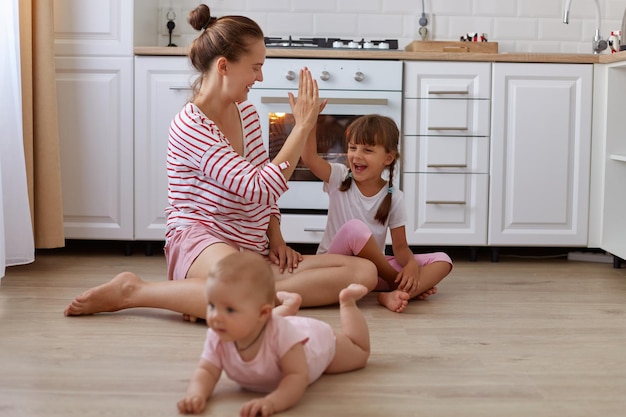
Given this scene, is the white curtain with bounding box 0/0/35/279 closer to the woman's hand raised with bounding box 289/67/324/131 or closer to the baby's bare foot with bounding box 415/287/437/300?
the woman's hand raised with bounding box 289/67/324/131

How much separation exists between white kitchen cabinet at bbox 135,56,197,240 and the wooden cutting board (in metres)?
0.98

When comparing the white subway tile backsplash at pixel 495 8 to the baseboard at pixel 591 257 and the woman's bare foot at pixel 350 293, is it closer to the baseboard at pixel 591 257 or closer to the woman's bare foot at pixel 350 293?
the baseboard at pixel 591 257

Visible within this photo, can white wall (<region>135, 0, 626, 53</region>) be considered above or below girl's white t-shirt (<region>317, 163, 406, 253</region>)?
above

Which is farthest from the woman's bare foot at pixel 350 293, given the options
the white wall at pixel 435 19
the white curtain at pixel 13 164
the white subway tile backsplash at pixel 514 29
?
the white subway tile backsplash at pixel 514 29

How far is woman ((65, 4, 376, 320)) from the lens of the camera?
265 centimetres

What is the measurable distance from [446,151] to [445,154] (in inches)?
0.5

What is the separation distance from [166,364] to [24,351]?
1.22 ft

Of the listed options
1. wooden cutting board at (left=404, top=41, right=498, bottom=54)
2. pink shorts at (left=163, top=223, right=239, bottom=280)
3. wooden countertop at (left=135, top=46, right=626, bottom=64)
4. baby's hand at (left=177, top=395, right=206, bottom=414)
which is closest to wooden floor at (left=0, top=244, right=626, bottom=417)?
baby's hand at (left=177, top=395, right=206, bottom=414)

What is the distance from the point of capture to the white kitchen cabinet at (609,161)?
388 centimetres

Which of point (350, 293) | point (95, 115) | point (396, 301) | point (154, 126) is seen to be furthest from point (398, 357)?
point (95, 115)

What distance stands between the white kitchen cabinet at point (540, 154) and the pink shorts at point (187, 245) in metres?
1.54

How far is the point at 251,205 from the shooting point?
2818mm

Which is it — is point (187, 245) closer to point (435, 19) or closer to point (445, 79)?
point (445, 79)

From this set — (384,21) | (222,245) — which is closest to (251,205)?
(222,245)
